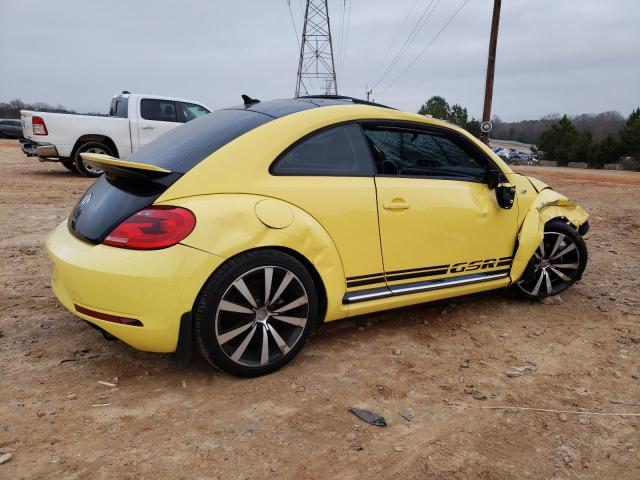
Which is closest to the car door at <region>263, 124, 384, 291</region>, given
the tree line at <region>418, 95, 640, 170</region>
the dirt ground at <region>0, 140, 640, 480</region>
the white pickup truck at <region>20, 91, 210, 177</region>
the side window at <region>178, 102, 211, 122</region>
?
the dirt ground at <region>0, 140, 640, 480</region>

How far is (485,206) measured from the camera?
11.8 ft

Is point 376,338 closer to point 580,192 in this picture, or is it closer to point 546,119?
point 580,192

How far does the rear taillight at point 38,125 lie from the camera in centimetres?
999

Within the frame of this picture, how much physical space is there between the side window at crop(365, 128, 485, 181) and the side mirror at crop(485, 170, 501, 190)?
50 mm

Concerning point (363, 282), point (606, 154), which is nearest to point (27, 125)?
point (363, 282)

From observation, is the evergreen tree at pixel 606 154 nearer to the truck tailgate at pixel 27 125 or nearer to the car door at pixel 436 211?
the truck tailgate at pixel 27 125

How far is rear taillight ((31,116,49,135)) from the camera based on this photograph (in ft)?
32.8

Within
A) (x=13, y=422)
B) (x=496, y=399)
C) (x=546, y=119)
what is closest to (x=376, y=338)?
(x=496, y=399)

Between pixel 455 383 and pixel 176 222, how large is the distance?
1.80 m

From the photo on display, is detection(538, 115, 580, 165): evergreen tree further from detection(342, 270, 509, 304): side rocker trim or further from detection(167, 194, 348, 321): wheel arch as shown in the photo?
detection(167, 194, 348, 321): wheel arch

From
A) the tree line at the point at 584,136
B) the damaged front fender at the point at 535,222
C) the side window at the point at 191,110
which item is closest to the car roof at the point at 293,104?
the damaged front fender at the point at 535,222

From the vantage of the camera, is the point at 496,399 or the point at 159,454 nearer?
the point at 159,454

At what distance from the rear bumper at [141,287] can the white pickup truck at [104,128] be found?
823cm

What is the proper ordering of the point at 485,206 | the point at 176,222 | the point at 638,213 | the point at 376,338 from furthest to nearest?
the point at 638,213, the point at 485,206, the point at 376,338, the point at 176,222
